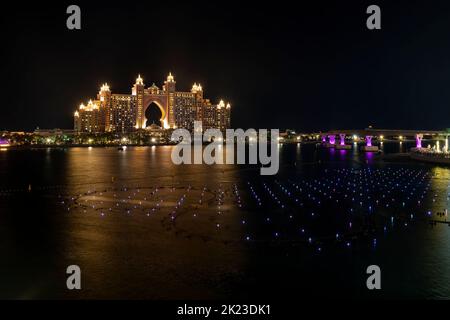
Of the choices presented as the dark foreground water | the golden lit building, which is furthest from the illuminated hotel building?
the dark foreground water

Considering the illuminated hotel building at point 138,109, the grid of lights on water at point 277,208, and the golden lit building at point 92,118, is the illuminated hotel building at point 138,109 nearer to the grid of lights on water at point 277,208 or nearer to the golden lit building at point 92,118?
→ the golden lit building at point 92,118

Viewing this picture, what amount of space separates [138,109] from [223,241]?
13943 centimetres

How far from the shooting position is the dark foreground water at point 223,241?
11031 mm

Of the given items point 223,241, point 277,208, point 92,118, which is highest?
point 92,118

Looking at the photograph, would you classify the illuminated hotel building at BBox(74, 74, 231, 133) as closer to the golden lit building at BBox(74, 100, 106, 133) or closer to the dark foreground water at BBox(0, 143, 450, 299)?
the golden lit building at BBox(74, 100, 106, 133)

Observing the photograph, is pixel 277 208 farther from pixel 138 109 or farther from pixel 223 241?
pixel 138 109

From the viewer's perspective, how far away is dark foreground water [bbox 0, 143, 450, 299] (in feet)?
36.2

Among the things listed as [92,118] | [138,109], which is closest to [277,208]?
[138,109]

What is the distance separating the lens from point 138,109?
5915 inches

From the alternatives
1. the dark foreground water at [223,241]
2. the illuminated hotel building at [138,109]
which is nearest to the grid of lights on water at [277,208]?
the dark foreground water at [223,241]

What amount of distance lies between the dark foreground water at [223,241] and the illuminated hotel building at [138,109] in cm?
12386
